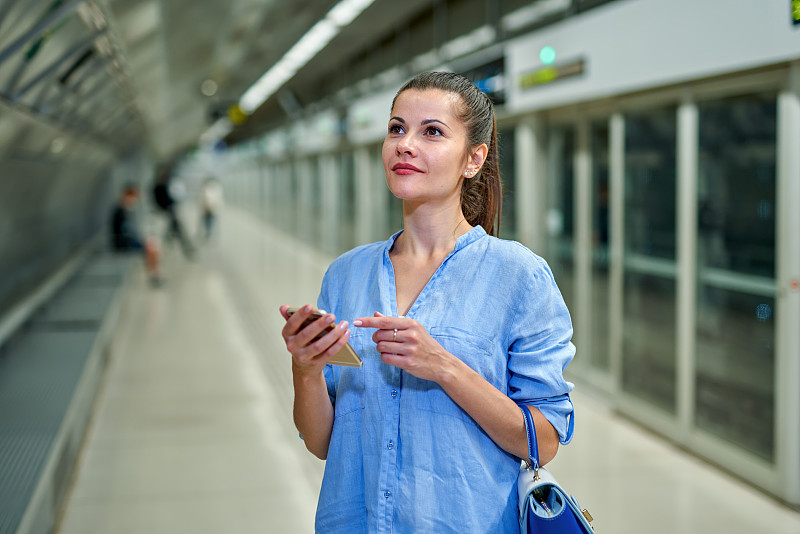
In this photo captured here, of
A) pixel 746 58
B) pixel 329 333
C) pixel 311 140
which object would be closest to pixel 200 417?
pixel 746 58

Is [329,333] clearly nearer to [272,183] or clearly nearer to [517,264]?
[517,264]

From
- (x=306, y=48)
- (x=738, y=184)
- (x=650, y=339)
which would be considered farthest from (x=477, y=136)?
(x=306, y=48)

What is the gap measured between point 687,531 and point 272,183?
24148mm

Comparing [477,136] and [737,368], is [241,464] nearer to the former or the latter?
[737,368]

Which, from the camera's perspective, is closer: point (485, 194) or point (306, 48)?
point (485, 194)

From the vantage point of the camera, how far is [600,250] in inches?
254

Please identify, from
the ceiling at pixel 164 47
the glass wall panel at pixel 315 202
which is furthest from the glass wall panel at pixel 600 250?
the glass wall panel at pixel 315 202

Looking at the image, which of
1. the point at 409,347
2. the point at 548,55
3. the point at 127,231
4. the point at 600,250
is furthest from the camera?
the point at 127,231

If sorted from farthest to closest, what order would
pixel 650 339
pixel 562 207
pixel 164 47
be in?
pixel 164 47, pixel 562 207, pixel 650 339

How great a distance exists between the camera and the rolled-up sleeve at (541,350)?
1.49 meters

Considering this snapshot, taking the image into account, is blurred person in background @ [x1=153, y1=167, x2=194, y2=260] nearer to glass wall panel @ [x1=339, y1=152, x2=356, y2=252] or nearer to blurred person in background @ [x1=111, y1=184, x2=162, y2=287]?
glass wall panel @ [x1=339, y1=152, x2=356, y2=252]

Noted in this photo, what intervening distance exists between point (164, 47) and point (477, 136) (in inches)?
389

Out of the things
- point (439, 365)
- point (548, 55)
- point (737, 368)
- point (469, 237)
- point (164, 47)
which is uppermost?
point (164, 47)

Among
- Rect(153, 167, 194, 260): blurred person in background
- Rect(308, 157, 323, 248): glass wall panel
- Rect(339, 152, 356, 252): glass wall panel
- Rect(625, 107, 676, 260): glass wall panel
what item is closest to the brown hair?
Rect(625, 107, 676, 260): glass wall panel
